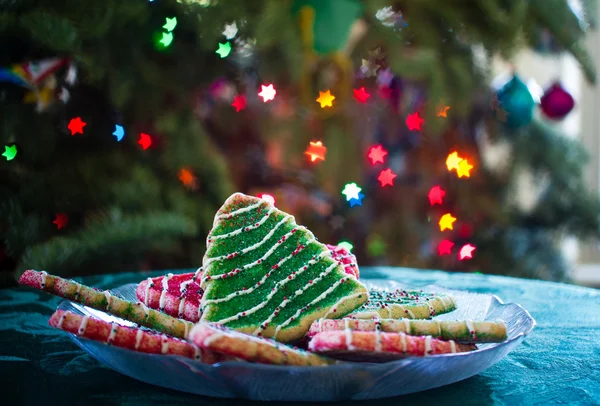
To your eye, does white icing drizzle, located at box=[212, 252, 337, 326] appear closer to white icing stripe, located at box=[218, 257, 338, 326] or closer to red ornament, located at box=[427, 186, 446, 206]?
white icing stripe, located at box=[218, 257, 338, 326]

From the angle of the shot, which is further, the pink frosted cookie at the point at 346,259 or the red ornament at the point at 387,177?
the red ornament at the point at 387,177

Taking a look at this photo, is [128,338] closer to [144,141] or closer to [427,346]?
[427,346]

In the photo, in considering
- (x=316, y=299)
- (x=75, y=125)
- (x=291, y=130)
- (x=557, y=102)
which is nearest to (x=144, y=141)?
(x=75, y=125)

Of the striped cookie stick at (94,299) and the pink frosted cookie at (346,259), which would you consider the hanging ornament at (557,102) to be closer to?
the pink frosted cookie at (346,259)

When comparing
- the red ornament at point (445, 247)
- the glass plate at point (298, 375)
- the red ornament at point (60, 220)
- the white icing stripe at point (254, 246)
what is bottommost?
the glass plate at point (298, 375)

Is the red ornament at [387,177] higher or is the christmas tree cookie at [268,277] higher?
the red ornament at [387,177]

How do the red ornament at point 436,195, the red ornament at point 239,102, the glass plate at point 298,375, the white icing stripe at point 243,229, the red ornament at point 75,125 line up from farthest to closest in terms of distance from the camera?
the red ornament at point 436,195
the red ornament at point 239,102
the red ornament at point 75,125
the white icing stripe at point 243,229
the glass plate at point 298,375

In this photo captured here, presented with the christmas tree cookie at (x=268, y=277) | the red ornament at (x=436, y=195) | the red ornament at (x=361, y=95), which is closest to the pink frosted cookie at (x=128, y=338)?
the christmas tree cookie at (x=268, y=277)
